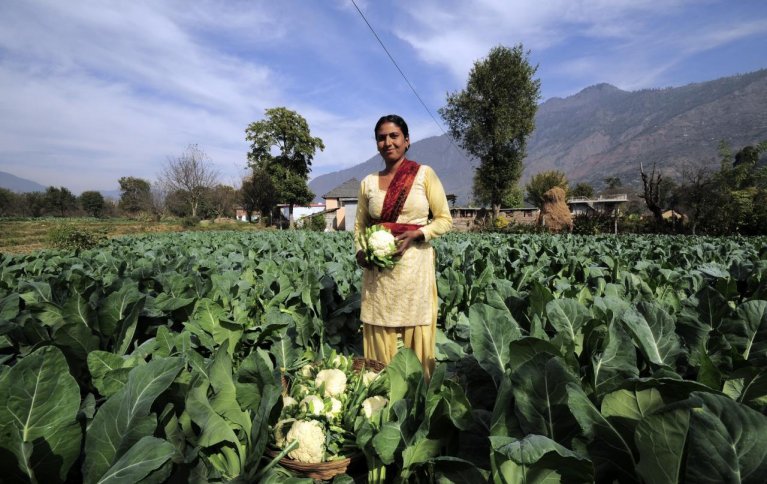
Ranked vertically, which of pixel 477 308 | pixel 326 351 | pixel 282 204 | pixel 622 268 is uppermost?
pixel 282 204

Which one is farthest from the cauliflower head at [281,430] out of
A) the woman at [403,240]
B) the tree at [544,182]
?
the tree at [544,182]

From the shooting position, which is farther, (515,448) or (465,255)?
(465,255)

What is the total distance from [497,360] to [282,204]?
56.7 m

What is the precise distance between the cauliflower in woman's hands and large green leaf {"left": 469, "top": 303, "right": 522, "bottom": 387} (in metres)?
1.41

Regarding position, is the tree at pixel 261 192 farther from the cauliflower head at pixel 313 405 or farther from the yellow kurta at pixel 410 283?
the cauliflower head at pixel 313 405

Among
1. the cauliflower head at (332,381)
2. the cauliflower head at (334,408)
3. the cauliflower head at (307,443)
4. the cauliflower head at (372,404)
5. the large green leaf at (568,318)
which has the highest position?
the large green leaf at (568,318)

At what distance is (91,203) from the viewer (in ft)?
246

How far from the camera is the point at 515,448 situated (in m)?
0.82

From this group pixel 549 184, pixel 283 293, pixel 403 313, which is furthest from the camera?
pixel 549 184

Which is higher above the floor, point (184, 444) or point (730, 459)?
point (730, 459)

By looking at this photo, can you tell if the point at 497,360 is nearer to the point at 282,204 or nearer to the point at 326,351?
the point at 326,351

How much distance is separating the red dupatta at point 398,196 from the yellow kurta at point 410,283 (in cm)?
4

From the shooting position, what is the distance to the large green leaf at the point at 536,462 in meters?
0.79

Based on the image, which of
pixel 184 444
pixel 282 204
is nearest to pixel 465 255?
pixel 184 444
